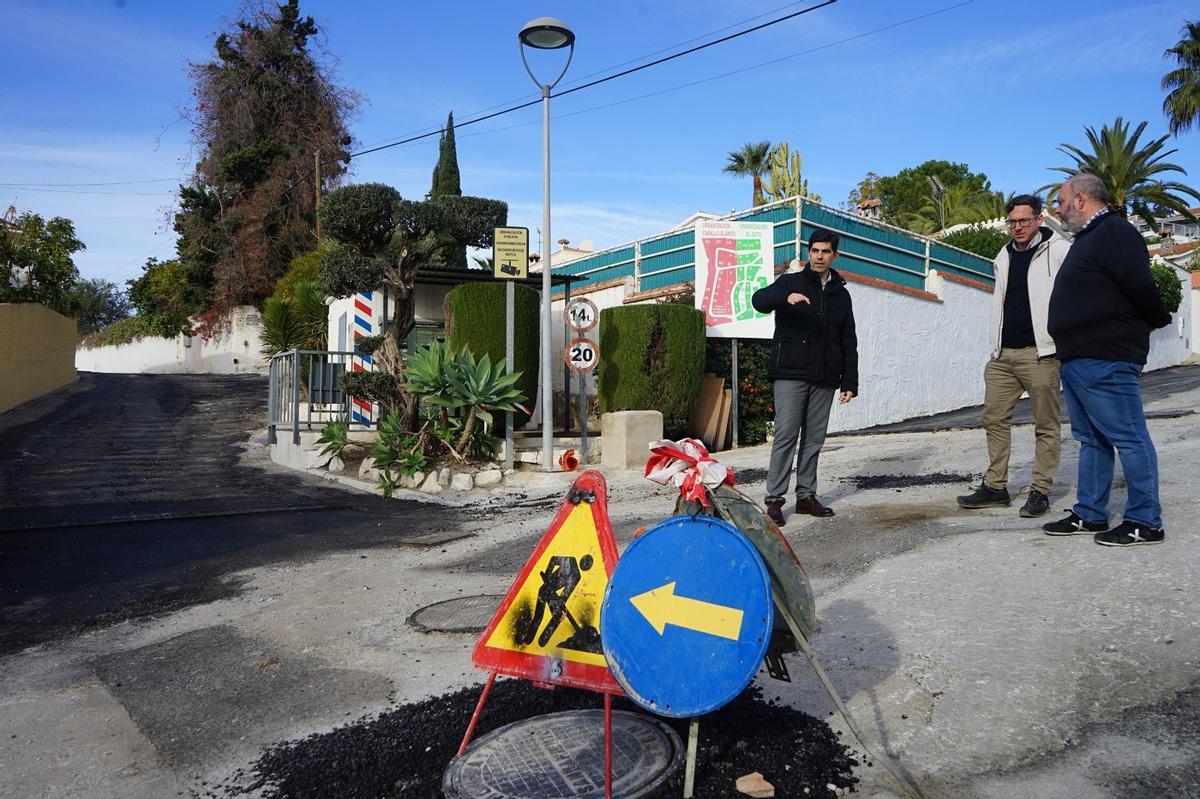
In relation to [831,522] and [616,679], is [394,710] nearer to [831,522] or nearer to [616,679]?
[616,679]

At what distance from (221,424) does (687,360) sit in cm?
1013

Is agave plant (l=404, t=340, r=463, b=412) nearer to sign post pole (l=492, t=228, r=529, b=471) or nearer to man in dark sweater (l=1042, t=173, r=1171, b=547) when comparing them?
sign post pole (l=492, t=228, r=529, b=471)

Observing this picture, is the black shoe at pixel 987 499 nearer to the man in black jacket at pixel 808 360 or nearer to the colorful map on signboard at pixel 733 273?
the man in black jacket at pixel 808 360

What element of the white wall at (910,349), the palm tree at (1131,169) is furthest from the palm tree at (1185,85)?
the white wall at (910,349)

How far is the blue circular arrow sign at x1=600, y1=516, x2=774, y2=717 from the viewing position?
228 centimetres

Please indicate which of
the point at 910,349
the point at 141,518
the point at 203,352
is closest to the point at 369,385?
the point at 141,518

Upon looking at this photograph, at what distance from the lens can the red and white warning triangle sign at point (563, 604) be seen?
273 centimetres

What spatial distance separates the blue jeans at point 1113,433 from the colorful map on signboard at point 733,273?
8.03 meters

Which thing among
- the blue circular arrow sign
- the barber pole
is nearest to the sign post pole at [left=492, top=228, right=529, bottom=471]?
the barber pole

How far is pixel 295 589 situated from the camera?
18.3 ft

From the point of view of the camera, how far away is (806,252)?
43.6ft

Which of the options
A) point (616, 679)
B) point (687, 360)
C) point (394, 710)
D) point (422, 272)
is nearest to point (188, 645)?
point (394, 710)

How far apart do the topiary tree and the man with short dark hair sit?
7.74 metres

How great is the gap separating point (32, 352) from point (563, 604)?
68.5 ft
